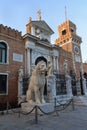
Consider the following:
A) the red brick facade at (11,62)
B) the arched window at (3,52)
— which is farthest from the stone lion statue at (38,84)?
the arched window at (3,52)

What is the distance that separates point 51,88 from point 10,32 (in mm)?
7223

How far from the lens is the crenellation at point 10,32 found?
13617 mm

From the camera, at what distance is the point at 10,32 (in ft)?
46.7

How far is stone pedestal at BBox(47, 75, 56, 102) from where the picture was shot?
Result: 11086 mm

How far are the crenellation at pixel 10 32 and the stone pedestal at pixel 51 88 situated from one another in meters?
6.12

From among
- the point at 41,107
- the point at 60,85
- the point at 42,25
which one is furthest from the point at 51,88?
the point at 42,25

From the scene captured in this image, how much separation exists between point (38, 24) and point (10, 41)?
547 cm

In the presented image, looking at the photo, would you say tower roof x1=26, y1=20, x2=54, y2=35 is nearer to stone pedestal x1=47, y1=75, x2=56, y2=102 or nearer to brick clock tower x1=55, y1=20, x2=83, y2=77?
brick clock tower x1=55, y1=20, x2=83, y2=77

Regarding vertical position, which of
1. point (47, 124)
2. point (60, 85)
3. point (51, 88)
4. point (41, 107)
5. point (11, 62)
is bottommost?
point (47, 124)

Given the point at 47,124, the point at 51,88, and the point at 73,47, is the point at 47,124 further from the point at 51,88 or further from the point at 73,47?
the point at 73,47

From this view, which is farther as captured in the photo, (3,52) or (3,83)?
(3,52)

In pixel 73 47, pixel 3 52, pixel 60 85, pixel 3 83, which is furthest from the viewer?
pixel 73 47

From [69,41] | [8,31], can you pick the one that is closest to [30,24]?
[8,31]

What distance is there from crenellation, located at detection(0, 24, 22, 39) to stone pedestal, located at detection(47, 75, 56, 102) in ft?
20.1
